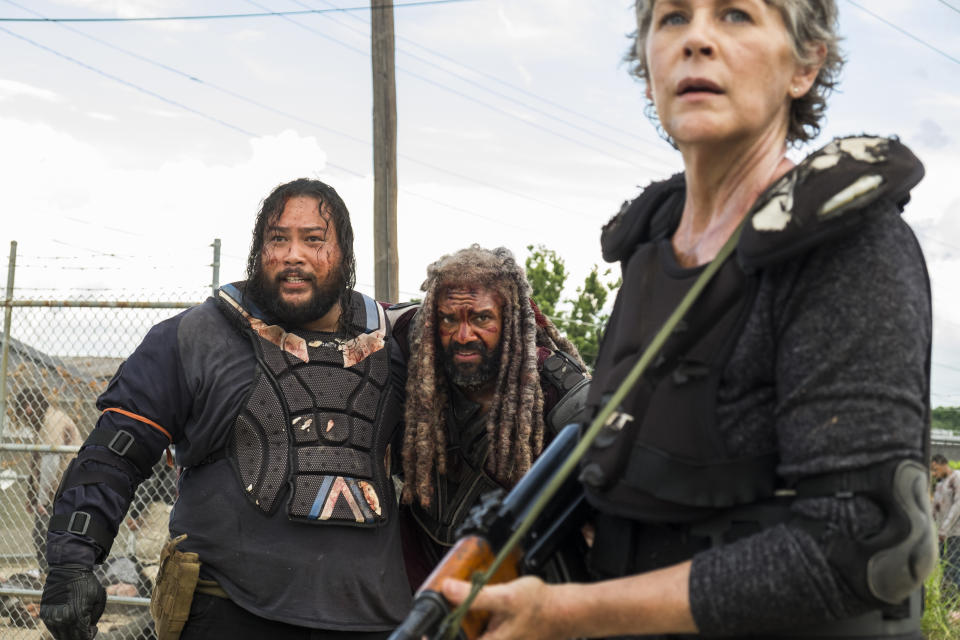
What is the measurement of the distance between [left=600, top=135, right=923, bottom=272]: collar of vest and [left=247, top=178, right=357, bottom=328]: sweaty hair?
8.60ft

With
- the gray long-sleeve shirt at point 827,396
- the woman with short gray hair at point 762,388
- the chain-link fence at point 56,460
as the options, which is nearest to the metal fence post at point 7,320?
the chain-link fence at point 56,460

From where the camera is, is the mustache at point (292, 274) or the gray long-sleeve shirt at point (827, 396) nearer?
the gray long-sleeve shirt at point (827, 396)

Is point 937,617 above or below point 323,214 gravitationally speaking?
below

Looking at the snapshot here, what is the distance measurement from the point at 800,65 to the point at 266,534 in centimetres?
254

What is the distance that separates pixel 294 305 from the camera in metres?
3.79

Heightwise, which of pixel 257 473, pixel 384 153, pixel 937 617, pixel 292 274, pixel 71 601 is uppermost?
pixel 384 153

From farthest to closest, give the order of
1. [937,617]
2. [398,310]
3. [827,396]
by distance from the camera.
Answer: [937,617], [398,310], [827,396]

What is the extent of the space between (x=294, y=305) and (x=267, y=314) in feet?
0.38

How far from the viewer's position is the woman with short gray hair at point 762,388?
1.34m

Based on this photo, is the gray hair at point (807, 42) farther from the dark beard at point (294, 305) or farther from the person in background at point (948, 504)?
the person in background at point (948, 504)

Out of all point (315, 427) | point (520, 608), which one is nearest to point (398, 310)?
point (315, 427)

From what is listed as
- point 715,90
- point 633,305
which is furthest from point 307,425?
point 715,90

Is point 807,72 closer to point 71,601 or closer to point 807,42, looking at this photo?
point 807,42

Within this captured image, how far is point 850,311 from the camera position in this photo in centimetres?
137
